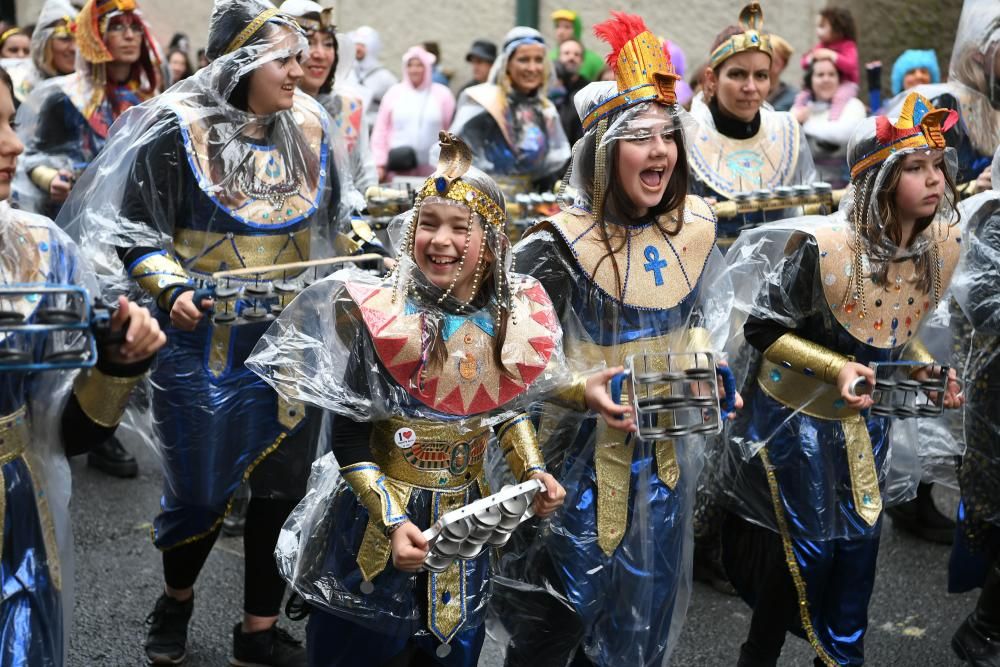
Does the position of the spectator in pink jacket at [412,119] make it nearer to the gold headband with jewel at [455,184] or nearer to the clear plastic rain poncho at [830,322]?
the clear plastic rain poncho at [830,322]

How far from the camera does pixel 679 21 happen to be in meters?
12.2

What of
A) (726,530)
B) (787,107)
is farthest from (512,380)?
(787,107)

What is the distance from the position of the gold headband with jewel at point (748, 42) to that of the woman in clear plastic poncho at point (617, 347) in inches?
74.7

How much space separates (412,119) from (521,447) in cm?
733

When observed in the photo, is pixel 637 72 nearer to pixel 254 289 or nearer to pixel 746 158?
pixel 254 289

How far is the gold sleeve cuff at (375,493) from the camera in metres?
2.93

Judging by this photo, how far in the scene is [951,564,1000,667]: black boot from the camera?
420cm

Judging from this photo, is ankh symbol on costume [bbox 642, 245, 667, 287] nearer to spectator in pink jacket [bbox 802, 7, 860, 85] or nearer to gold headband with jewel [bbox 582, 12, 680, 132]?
gold headband with jewel [bbox 582, 12, 680, 132]

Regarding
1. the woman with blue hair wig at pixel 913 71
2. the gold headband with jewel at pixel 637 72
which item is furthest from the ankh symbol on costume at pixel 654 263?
the woman with blue hair wig at pixel 913 71

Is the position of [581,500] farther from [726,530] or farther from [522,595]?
[726,530]

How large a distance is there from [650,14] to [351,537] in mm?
Result: 10010

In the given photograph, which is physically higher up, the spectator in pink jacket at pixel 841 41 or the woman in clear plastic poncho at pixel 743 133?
the spectator in pink jacket at pixel 841 41

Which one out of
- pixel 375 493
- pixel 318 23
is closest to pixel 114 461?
pixel 318 23

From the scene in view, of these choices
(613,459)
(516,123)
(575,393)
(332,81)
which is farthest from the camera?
(516,123)
